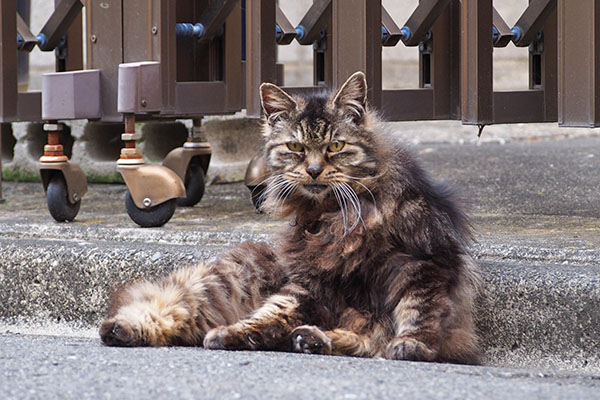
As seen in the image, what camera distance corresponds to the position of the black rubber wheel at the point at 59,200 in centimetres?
399

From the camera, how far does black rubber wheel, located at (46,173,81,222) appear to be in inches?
157

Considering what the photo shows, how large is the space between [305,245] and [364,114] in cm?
47

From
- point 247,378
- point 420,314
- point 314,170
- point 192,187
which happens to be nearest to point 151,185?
point 192,187

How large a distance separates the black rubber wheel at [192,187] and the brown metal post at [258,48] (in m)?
1.05

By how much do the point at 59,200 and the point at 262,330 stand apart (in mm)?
1579

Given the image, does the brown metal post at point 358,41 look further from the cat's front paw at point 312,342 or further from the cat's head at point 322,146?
the cat's front paw at point 312,342

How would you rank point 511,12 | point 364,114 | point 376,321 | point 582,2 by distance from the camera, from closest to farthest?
point 376,321 → point 364,114 → point 582,2 → point 511,12

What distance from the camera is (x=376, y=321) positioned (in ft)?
9.28

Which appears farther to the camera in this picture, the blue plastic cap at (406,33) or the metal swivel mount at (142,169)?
the blue plastic cap at (406,33)

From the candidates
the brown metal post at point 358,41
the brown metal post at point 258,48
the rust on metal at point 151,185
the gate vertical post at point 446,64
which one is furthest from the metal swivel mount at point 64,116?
the gate vertical post at point 446,64

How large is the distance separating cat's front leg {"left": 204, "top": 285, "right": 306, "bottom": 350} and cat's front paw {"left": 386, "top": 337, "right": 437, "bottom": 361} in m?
0.34

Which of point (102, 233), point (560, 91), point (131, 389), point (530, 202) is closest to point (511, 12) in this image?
point (530, 202)

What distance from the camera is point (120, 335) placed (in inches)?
108

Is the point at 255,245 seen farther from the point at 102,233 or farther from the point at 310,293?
the point at 102,233
